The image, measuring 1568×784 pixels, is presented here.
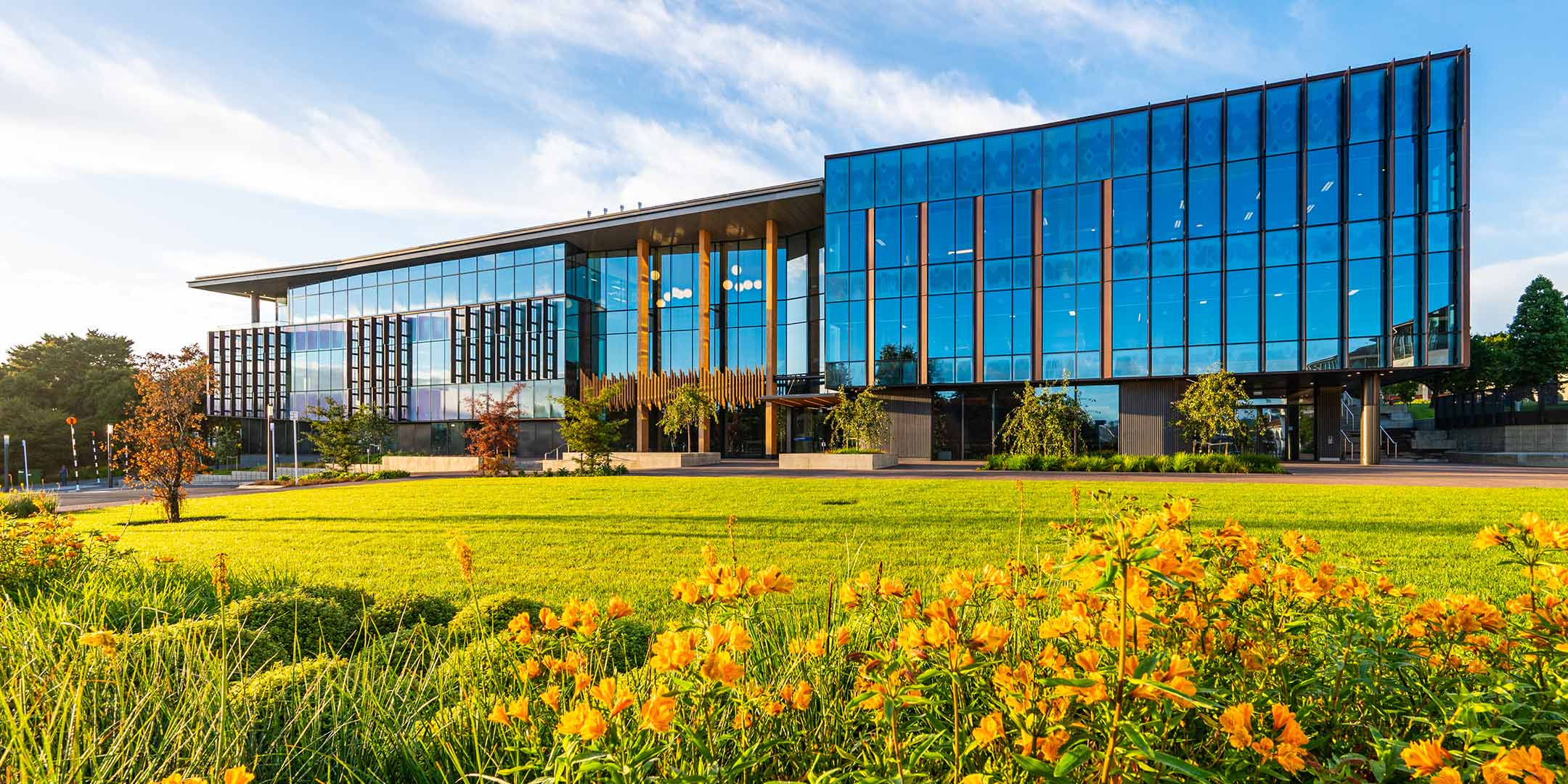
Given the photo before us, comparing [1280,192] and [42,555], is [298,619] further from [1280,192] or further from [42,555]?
[1280,192]

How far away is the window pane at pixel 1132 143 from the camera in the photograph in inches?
1150

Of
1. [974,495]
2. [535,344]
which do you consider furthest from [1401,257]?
[535,344]

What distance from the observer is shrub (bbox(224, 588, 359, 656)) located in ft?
13.5

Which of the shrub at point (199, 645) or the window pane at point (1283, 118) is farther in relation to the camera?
the window pane at point (1283, 118)

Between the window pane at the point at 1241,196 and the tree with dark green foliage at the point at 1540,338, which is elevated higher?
the window pane at the point at 1241,196

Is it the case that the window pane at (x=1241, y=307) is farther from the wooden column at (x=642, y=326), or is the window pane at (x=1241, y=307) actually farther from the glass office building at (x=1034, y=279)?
the wooden column at (x=642, y=326)

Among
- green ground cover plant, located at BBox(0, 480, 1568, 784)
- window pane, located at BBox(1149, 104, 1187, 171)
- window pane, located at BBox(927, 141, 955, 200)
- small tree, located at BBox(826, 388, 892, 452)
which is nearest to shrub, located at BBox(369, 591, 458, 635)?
green ground cover plant, located at BBox(0, 480, 1568, 784)

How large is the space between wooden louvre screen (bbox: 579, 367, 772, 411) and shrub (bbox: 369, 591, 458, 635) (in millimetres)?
31635

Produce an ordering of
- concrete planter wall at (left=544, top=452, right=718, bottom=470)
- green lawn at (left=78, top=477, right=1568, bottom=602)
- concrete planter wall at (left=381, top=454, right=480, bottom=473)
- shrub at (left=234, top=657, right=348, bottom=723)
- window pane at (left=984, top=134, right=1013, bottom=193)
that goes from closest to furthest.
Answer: shrub at (left=234, top=657, right=348, bottom=723)
green lawn at (left=78, top=477, right=1568, bottom=602)
window pane at (left=984, top=134, right=1013, bottom=193)
concrete planter wall at (left=544, top=452, right=718, bottom=470)
concrete planter wall at (left=381, top=454, right=480, bottom=473)

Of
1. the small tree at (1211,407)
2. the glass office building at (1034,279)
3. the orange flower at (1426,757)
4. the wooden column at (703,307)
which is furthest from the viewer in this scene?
the wooden column at (703,307)

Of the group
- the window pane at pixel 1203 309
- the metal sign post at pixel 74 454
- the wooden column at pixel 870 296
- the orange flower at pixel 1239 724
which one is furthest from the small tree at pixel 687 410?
the orange flower at pixel 1239 724

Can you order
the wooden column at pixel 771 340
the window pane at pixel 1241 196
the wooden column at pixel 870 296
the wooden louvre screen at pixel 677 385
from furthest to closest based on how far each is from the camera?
1. the wooden louvre screen at pixel 677 385
2. the wooden column at pixel 771 340
3. the wooden column at pixel 870 296
4. the window pane at pixel 1241 196

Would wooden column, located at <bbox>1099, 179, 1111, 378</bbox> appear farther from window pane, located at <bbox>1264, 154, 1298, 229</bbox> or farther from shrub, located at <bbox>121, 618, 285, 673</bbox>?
shrub, located at <bbox>121, 618, 285, 673</bbox>

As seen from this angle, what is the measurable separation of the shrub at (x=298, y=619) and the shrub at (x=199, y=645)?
12 centimetres
